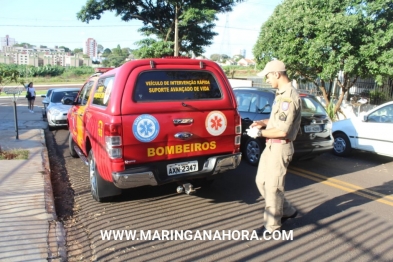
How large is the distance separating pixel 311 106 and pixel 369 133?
5.99 ft

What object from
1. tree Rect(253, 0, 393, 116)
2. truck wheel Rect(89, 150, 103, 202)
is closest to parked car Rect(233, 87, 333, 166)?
truck wheel Rect(89, 150, 103, 202)

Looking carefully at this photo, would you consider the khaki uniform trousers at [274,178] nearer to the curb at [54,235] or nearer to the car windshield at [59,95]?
the curb at [54,235]

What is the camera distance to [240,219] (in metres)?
4.25

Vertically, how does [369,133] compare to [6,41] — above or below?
below

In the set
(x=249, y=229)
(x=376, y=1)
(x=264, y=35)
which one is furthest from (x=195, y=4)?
(x=249, y=229)

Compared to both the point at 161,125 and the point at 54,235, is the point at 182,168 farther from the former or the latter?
the point at 54,235

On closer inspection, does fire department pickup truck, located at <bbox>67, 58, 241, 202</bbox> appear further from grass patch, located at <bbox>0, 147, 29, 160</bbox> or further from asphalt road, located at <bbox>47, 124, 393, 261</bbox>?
grass patch, located at <bbox>0, 147, 29, 160</bbox>

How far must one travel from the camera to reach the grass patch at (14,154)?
22.9ft

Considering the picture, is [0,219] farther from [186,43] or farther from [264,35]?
[186,43]

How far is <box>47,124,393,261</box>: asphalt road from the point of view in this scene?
11.3 ft

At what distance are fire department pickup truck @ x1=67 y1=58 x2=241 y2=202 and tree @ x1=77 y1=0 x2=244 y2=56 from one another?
14807 millimetres

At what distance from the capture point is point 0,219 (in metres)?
4.02

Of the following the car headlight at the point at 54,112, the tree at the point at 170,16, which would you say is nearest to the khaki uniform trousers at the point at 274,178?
the car headlight at the point at 54,112

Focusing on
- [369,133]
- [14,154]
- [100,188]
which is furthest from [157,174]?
[369,133]
